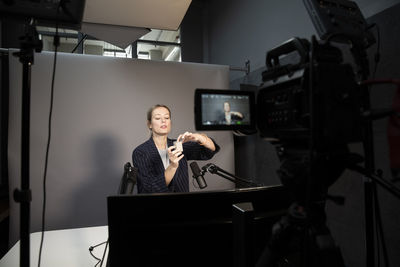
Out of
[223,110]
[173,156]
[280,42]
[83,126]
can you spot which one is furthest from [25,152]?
[280,42]

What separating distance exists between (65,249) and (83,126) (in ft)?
3.67

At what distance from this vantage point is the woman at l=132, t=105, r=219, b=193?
159cm

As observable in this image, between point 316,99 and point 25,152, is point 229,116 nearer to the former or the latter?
point 316,99

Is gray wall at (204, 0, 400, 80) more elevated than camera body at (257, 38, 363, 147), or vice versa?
gray wall at (204, 0, 400, 80)

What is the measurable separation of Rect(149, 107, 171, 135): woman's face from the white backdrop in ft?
0.66

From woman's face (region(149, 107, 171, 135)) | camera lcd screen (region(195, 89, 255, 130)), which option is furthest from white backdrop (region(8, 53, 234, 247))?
camera lcd screen (region(195, 89, 255, 130))

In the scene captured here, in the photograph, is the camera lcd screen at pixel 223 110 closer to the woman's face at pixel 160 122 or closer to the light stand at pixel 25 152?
the light stand at pixel 25 152

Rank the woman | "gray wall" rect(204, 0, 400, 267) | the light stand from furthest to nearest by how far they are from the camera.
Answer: the woman
"gray wall" rect(204, 0, 400, 267)
the light stand

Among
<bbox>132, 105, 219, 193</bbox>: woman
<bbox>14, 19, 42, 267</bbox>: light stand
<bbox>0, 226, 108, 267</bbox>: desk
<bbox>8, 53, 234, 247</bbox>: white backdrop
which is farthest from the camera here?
<bbox>8, 53, 234, 247</bbox>: white backdrop

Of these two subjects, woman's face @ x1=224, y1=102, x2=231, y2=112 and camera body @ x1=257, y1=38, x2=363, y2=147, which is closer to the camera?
camera body @ x1=257, y1=38, x2=363, y2=147

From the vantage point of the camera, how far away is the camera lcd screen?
21.9 inches

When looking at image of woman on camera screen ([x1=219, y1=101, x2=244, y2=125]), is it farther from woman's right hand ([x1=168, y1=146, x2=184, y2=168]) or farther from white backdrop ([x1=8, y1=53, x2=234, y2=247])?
white backdrop ([x1=8, y1=53, x2=234, y2=247])

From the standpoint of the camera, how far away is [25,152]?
22.5 inches

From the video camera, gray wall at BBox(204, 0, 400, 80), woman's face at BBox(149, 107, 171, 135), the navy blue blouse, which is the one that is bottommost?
the navy blue blouse
